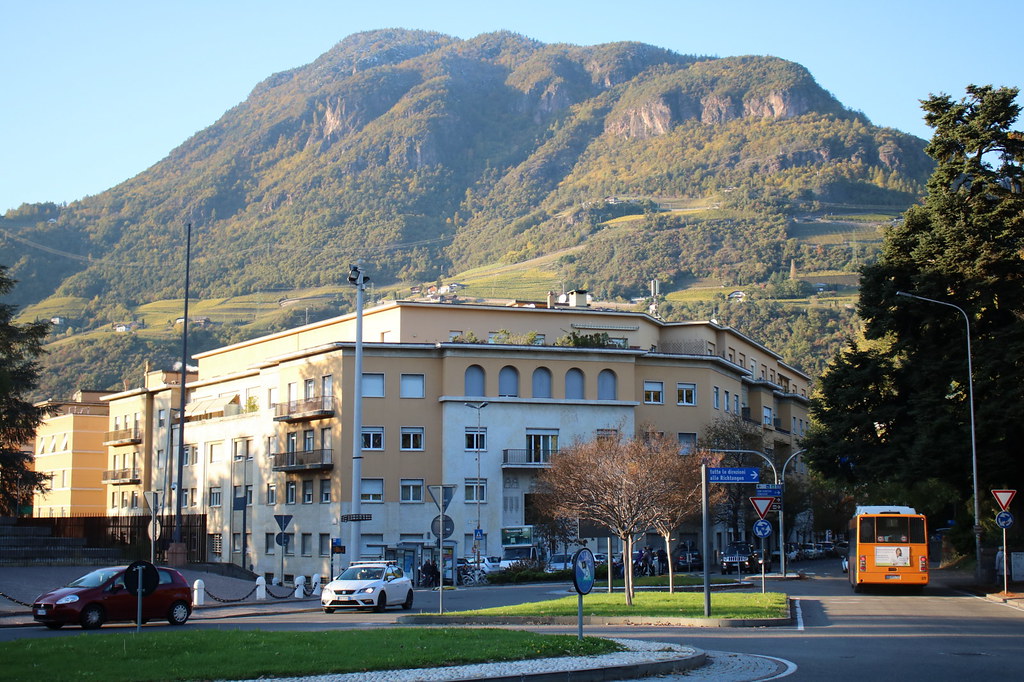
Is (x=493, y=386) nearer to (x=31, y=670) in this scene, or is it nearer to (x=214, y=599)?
(x=214, y=599)

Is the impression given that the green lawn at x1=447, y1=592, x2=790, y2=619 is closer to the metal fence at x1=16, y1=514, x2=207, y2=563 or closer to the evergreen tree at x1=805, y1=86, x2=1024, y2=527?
the evergreen tree at x1=805, y1=86, x2=1024, y2=527

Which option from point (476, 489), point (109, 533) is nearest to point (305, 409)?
point (476, 489)

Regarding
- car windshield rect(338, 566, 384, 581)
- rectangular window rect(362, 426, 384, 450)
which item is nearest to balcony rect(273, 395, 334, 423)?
rectangular window rect(362, 426, 384, 450)

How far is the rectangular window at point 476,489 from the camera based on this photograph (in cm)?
6638

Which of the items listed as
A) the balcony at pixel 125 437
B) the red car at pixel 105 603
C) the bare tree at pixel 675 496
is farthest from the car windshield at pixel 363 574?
the balcony at pixel 125 437

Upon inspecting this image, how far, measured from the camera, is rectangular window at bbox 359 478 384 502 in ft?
213

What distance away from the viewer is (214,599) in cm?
3819

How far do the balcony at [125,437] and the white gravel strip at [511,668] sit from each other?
7914cm

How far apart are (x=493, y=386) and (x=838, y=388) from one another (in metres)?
25.1

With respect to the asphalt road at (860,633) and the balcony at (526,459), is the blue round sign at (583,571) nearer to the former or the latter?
the asphalt road at (860,633)

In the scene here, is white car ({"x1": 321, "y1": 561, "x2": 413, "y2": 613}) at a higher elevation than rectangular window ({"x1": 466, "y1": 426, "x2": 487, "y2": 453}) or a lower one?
lower

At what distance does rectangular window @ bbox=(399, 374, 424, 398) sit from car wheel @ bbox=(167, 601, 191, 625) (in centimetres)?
3815

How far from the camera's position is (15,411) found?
5644cm

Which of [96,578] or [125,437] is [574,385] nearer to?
[125,437]
